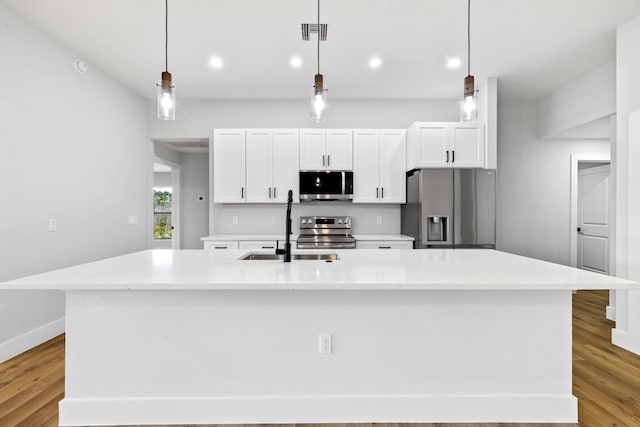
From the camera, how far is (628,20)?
8.93ft

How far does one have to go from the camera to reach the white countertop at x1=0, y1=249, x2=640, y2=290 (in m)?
1.44

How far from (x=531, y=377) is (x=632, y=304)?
5.69 feet

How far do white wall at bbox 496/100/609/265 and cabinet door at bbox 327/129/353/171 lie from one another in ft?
7.27

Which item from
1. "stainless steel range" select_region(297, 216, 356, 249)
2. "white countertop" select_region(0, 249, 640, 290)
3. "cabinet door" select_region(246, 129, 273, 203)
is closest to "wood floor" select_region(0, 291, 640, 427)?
"white countertop" select_region(0, 249, 640, 290)

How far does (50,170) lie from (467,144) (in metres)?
4.34

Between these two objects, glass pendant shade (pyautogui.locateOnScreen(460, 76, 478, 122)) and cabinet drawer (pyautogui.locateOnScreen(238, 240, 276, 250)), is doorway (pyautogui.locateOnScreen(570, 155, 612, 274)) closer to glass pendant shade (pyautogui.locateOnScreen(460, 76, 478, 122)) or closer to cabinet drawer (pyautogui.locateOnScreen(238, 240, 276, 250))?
glass pendant shade (pyautogui.locateOnScreen(460, 76, 478, 122))

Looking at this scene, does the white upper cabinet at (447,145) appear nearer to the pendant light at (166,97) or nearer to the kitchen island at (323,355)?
the kitchen island at (323,355)

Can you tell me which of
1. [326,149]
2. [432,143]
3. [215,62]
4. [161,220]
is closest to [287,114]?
[326,149]

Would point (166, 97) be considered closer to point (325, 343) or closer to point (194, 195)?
point (325, 343)

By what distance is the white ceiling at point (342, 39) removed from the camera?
2502mm

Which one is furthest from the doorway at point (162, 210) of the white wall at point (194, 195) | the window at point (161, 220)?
the white wall at point (194, 195)

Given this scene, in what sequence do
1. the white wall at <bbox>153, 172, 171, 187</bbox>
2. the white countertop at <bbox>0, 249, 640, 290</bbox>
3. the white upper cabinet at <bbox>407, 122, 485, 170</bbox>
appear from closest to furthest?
the white countertop at <bbox>0, 249, 640, 290</bbox> < the white upper cabinet at <bbox>407, 122, 485, 170</bbox> < the white wall at <bbox>153, 172, 171, 187</bbox>

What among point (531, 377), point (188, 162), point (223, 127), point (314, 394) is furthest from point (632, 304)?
point (188, 162)

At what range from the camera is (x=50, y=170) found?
116 inches
